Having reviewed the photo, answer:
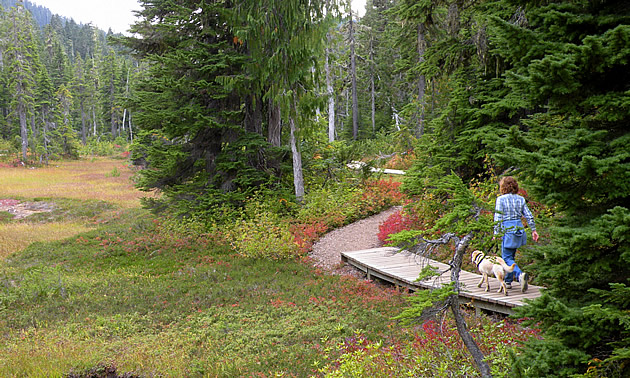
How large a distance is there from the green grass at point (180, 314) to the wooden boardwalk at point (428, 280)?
46 cm

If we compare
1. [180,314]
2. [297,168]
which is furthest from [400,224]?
[180,314]

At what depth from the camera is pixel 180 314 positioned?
336 inches

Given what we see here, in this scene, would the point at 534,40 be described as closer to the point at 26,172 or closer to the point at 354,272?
the point at 354,272

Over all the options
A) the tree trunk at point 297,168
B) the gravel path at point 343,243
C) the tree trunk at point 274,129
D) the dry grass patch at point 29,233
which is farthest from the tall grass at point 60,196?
the gravel path at point 343,243

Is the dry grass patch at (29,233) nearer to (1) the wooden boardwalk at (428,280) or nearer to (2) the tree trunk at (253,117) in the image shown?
(2) the tree trunk at (253,117)

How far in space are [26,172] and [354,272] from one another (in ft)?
134

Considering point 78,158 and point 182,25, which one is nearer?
point 182,25

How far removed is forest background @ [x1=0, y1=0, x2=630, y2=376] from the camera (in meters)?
3.49

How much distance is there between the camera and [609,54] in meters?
3.50

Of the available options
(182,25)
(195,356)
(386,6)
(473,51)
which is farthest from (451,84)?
(386,6)

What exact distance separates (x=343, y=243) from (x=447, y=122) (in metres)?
4.95

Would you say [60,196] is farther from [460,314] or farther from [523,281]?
[460,314]

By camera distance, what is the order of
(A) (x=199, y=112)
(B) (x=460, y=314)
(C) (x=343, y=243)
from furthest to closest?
1. (A) (x=199, y=112)
2. (C) (x=343, y=243)
3. (B) (x=460, y=314)

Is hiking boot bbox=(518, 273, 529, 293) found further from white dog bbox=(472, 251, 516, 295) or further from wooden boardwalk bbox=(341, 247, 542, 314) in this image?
white dog bbox=(472, 251, 516, 295)
